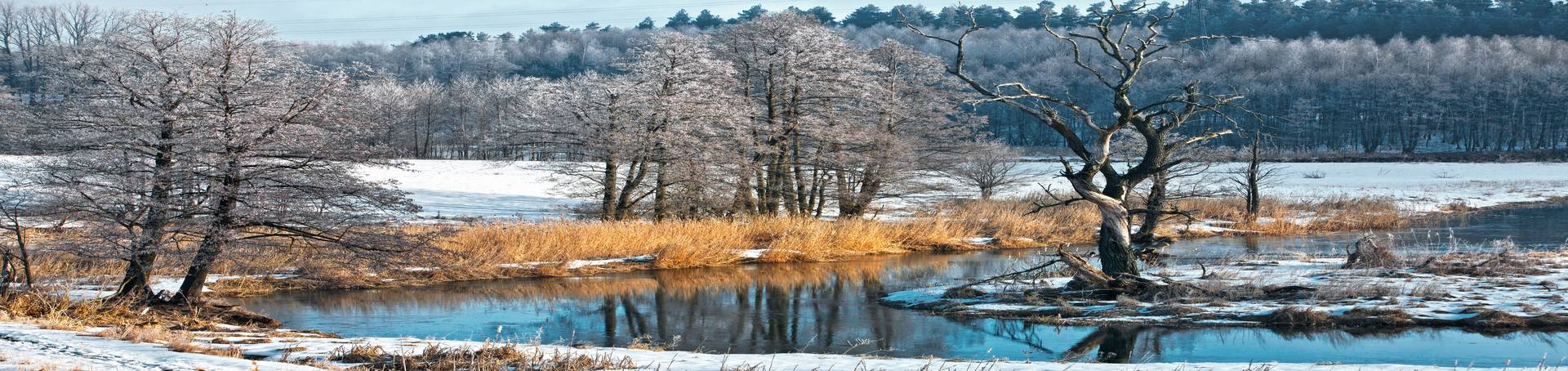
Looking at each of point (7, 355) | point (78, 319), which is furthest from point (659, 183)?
point (7, 355)

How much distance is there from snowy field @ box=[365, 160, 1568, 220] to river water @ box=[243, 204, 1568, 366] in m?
9.73

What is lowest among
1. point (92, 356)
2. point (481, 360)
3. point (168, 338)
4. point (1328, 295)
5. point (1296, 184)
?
point (1296, 184)

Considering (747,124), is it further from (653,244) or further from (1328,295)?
(1328,295)

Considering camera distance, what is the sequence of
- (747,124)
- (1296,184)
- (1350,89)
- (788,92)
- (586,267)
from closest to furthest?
(586,267), (747,124), (788,92), (1296,184), (1350,89)

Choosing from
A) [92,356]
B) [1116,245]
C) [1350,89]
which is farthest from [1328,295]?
[1350,89]

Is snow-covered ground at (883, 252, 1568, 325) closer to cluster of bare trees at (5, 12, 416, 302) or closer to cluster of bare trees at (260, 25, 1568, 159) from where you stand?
cluster of bare trees at (5, 12, 416, 302)

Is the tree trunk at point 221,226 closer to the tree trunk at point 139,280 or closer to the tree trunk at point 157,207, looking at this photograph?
the tree trunk at point 157,207

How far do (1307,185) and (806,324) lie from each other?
42.5m

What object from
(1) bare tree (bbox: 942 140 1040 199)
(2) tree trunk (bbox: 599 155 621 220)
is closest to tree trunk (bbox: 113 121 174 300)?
(2) tree trunk (bbox: 599 155 621 220)

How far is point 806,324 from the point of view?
15031 millimetres

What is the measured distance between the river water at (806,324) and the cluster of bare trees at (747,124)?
174 inches

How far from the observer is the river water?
11.5 metres

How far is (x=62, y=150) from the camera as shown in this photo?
12.6 m

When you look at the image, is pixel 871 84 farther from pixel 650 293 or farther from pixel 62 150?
pixel 62 150
